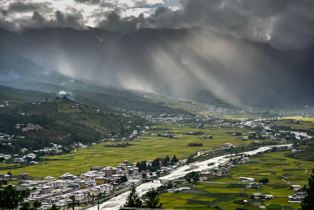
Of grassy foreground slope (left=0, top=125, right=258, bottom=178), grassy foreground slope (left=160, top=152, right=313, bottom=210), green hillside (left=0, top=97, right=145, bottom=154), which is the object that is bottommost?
grassy foreground slope (left=160, top=152, right=313, bottom=210)

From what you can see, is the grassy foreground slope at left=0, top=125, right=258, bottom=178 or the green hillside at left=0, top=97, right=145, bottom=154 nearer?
the grassy foreground slope at left=0, top=125, right=258, bottom=178

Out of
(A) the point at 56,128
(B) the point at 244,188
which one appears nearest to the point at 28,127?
(A) the point at 56,128

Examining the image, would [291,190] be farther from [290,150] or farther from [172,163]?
[290,150]

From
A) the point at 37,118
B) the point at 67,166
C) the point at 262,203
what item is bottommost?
the point at 262,203

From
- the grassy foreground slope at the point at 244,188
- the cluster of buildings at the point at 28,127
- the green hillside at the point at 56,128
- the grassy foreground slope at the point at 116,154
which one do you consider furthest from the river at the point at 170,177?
the cluster of buildings at the point at 28,127

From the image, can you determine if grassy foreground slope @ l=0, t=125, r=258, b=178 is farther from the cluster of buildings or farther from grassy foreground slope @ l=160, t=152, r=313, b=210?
grassy foreground slope @ l=160, t=152, r=313, b=210

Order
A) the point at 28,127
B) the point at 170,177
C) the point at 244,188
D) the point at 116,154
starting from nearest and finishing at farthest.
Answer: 1. the point at 244,188
2. the point at 170,177
3. the point at 116,154
4. the point at 28,127

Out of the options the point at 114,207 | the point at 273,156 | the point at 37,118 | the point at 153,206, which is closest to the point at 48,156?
the point at 37,118

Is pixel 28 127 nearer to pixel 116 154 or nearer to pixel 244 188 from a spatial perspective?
pixel 116 154

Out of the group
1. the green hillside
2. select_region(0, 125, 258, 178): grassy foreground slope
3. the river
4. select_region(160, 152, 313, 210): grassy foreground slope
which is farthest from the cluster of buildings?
select_region(160, 152, 313, 210): grassy foreground slope

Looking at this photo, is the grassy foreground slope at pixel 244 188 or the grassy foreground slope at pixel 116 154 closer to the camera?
the grassy foreground slope at pixel 244 188

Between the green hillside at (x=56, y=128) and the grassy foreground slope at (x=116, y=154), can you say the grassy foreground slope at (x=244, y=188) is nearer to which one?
the grassy foreground slope at (x=116, y=154)
